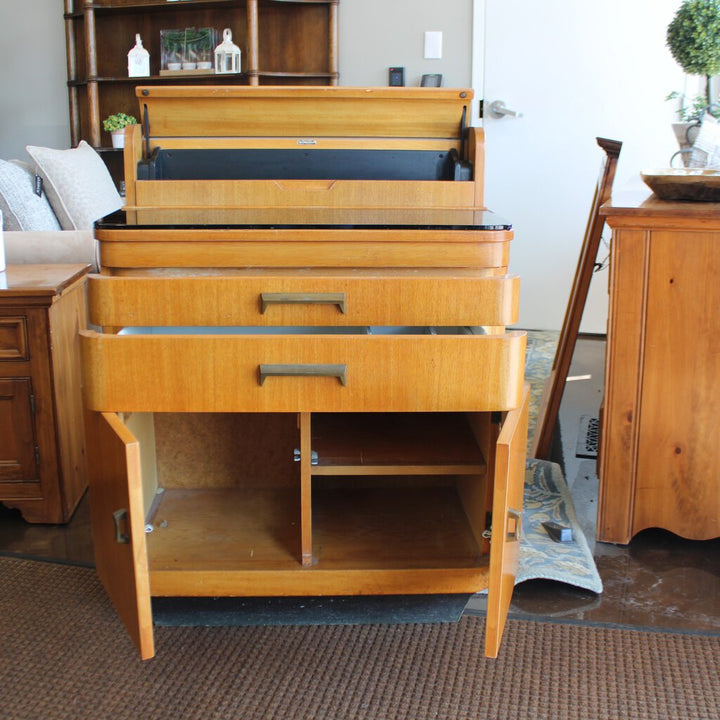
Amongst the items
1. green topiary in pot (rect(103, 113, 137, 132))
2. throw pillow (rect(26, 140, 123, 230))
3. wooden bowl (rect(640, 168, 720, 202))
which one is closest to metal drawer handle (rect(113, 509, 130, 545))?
wooden bowl (rect(640, 168, 720, 202))

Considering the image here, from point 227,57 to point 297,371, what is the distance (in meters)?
3.26

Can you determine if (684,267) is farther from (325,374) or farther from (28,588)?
(28,588)

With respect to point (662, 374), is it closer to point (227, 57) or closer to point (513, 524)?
point (513, 524)

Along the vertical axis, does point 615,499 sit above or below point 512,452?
below

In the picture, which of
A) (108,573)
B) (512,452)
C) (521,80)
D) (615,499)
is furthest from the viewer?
(521,80)

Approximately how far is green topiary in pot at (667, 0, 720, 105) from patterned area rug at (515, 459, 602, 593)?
104 centimetres

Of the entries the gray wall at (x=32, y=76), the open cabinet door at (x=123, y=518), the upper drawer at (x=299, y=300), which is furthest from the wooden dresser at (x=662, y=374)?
the gray wall at (x=32, y=76)

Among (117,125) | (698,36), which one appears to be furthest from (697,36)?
(117,125)

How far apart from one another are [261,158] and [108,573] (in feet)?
2.76

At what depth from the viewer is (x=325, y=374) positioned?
132 cm

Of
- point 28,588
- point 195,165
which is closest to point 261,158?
point 195,165

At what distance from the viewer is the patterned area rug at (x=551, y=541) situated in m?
1.71

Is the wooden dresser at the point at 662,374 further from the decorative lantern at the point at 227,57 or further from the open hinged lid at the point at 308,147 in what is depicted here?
the decorative lantern at the point at 227,57

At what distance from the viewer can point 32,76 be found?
4.50 m
